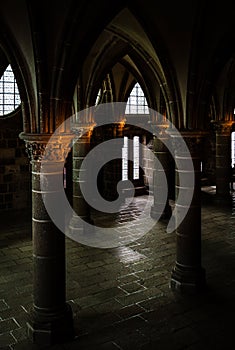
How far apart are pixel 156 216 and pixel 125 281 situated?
468cm

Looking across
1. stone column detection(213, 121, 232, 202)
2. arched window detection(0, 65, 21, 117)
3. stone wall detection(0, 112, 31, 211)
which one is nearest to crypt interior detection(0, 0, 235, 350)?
stone wall detection(0, 112, 31, 211)

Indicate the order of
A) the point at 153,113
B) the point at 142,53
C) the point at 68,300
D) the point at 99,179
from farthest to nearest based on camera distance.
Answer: the point at 99,179 → the point at 153,113 → the point at 142,53 → the point at 68,300

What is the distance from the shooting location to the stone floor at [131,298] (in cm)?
503

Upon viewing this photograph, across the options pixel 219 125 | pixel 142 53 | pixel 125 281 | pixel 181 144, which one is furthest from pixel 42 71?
pixel 219 125

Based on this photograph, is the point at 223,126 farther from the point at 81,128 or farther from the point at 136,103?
the point at 81,128

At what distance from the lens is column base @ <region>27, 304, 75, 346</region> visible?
495 centimetres

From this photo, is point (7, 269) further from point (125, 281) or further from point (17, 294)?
point (125, 281)

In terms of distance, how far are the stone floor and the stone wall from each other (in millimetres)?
3028

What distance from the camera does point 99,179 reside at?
49.0ft

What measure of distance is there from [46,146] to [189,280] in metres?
3.25

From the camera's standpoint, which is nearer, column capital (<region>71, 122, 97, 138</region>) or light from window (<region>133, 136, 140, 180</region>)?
column capital (<region>71, 122, 97, 138</region>)

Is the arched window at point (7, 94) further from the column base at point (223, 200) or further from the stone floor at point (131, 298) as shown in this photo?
the column base at point (223, 200)

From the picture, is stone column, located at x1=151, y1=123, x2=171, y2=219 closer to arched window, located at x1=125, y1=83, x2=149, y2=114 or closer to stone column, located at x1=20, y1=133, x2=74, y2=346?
arched window, located at x1=125, y1=83, x2=149, y2=114

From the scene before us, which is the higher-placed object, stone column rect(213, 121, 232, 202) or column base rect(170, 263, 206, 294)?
stone column rect(213, 121, 232, 202)
